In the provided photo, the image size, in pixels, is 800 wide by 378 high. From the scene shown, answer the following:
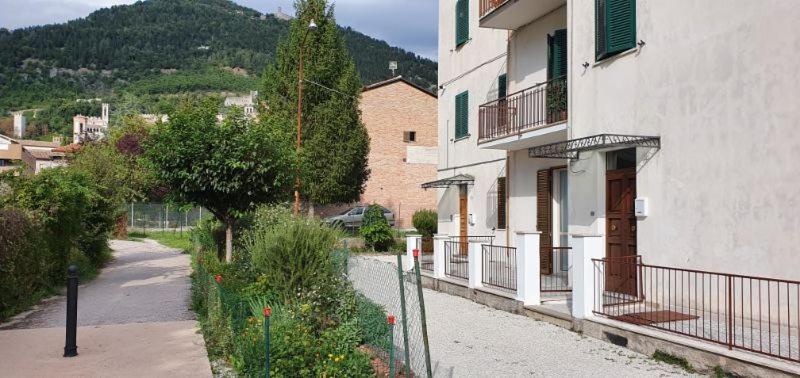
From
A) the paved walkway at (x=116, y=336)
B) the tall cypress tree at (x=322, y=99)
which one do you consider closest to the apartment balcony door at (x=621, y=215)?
the paved walkway at (x=116, y=336)

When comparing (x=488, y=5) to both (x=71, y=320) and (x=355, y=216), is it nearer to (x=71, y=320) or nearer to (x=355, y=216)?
(x=71, y=320)

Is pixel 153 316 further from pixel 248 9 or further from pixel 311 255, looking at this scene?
pixel 248 9

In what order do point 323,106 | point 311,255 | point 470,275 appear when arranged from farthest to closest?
point 323,106 → point 470,275 → point 311,255

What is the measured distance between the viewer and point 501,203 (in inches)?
675

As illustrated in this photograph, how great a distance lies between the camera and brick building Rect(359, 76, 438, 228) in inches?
1553

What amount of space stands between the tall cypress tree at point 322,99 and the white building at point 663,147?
17681mm

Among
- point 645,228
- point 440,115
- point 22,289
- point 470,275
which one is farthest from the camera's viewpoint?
point 440,115

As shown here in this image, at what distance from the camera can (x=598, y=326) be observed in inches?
347

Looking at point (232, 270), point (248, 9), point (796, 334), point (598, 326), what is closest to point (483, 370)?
point (598, 326)

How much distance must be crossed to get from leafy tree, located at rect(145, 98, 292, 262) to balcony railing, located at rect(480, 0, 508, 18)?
572cm

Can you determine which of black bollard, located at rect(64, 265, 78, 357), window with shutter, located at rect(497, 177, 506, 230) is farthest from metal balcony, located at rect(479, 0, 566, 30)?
black bollard, located at rect(64, 265, 78, 357)

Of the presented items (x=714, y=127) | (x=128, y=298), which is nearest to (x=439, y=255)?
(x=128, y=298)

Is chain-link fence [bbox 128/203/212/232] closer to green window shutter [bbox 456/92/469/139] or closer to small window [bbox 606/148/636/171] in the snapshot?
green window shutter [bbox 456/92/469/139]

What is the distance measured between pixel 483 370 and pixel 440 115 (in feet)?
48.8
